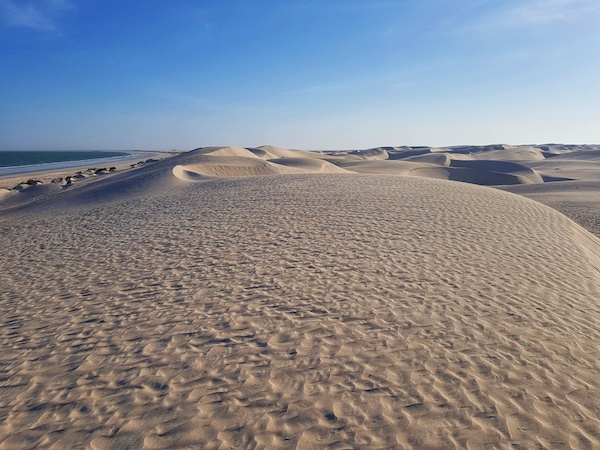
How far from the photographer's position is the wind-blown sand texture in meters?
3.89

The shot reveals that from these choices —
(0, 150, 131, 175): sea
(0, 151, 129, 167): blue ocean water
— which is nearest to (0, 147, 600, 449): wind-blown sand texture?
(0, 150, 131, 175): sea

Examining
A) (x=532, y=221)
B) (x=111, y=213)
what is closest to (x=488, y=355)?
(x=532, y=221)

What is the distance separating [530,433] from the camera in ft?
12.2

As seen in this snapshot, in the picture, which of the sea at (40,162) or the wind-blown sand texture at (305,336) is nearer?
the wind-blown sand texture at (305,336)

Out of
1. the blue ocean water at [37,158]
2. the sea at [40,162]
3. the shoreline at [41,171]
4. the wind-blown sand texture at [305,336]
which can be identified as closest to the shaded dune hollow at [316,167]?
the wind-blown sand texture at [305,336]

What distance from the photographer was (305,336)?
5.38m

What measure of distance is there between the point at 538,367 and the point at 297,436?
2.86 meters

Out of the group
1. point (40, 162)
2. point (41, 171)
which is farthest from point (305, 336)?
point (40, 162)

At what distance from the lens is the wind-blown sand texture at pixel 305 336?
389 centimetres

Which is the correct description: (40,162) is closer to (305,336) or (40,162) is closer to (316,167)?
(316,167)

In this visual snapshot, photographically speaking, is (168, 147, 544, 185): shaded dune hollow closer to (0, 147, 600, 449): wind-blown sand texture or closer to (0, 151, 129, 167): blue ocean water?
(0, 147, 600, 449): wind-blown sand texture

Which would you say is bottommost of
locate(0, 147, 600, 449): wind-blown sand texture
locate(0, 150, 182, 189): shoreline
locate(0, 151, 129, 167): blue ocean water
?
locate(0, 151, 129, 167): blue ocean water

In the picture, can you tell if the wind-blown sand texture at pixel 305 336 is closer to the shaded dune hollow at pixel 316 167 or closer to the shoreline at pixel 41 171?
the shaded dune hollow at pixel 316 167

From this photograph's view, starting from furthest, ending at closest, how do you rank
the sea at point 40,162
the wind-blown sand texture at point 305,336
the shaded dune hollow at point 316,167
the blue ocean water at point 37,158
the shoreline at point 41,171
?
the blue ocean water at point 37,158
the sea at point 40,162
the shoreline at point 41,171
the shaded dune hollow at point 316,167
the wind-blown sand texture at point 305,336
